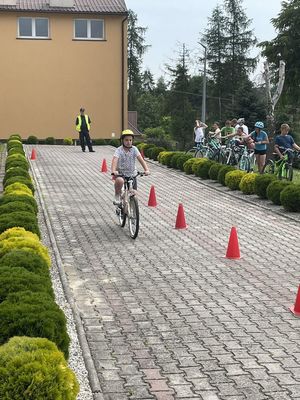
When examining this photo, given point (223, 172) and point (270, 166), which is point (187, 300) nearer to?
point (223, 172)

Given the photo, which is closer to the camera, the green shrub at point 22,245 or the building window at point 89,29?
the green shrub at point 22,245

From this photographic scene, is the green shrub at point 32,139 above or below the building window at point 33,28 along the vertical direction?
below

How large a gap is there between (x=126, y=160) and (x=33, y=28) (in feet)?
98.2

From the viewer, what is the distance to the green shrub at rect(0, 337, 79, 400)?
3893mm

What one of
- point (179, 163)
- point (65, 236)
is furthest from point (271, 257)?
point (179, 163)

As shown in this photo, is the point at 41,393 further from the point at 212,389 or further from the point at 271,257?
the point at 271,257

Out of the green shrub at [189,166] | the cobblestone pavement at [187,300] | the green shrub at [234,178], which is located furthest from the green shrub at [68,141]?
the cobblestone pavement at [187,300]

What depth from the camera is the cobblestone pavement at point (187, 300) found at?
538cm

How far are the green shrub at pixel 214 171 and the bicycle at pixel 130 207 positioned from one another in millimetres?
7715

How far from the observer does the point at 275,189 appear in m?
15.0

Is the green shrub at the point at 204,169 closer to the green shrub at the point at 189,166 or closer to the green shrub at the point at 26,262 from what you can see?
the green shrub at the point at 189,166

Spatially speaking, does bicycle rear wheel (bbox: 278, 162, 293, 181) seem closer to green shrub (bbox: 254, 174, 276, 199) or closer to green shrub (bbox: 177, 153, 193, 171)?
green shrub (bbox: 254, 174, 276, 199)

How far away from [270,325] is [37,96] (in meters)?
34.1

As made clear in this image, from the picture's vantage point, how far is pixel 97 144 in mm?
37812
